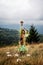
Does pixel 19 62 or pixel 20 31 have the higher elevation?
pixel 20 31

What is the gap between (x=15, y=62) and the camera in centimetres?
1020

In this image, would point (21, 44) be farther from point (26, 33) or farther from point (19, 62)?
point (19, 62)

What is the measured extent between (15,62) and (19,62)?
0.20 m

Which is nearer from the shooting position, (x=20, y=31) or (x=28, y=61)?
(x=28, y=61)

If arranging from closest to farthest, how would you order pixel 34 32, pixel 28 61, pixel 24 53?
pixel 28 61 < pixel 24 53 < pixel 34 32

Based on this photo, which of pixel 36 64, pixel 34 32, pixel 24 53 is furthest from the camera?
pixel 34 32

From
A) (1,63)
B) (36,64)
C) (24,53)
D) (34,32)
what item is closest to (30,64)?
(36,64)

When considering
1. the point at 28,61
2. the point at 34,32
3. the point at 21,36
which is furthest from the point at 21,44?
the point at 34,32

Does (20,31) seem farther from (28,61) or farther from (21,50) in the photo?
(28,61)

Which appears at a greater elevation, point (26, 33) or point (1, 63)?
point (26, 33)

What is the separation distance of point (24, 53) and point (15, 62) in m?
3.20

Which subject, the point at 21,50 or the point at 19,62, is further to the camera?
the point at 21,50

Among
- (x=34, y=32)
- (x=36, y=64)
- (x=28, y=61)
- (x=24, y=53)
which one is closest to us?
(x=36, y=64)

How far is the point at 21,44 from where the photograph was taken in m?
14.0
